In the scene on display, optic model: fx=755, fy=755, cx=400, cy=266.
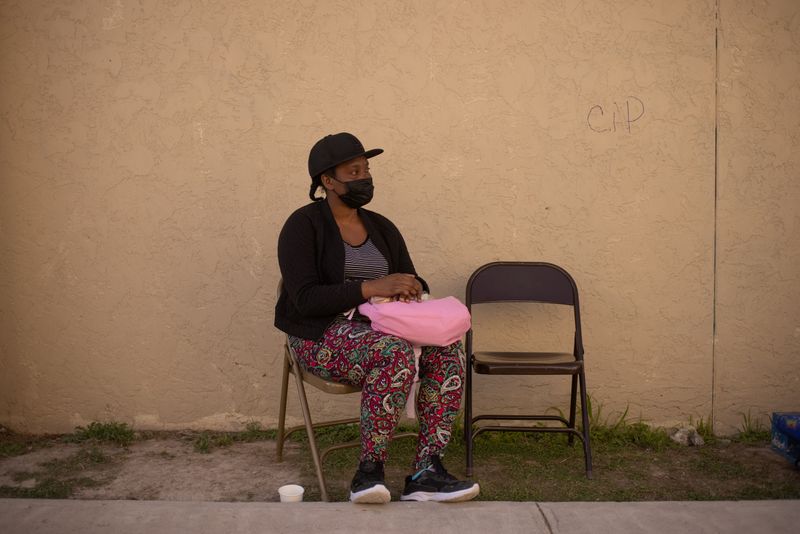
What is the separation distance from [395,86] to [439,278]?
1155mm

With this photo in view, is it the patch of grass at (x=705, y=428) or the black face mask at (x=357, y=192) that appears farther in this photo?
the patch of grass at (x=705, y=428)

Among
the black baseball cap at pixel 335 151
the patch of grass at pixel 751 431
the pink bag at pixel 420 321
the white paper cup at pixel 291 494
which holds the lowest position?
the patch of grass at pixel 751 431

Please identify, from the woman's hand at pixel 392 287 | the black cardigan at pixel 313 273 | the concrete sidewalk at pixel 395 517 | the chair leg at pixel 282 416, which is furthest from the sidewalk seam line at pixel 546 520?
the chair leg at pixel 282 416

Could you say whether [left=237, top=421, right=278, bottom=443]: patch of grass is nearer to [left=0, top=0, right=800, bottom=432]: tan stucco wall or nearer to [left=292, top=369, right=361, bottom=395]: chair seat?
[left=0, top=0, right=800, bottom=432]: tan stucco wall

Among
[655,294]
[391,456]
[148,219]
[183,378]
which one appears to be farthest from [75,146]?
[655,294]

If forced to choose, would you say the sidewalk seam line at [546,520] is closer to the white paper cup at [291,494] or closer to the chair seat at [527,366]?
the chair seat at [527,366]

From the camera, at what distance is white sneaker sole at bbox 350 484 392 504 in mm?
3057

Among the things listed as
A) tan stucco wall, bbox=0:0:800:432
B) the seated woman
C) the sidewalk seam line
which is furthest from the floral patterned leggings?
tan stucco wall, bbox=0:0:800:432

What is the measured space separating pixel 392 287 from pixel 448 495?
3.06ft

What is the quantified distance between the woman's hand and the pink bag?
53mm

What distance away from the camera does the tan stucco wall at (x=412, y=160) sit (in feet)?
14.5

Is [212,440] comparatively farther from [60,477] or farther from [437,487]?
[437,487]

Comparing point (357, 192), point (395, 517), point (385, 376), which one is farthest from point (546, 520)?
point (357, 192)

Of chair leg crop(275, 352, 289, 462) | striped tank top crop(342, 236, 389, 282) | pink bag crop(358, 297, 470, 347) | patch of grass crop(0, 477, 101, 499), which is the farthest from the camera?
chair leg crop(275, 352, 289, 462)
